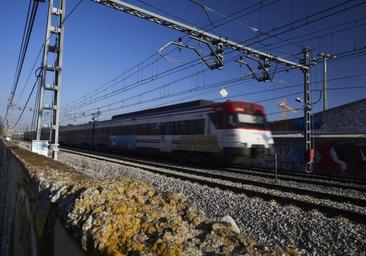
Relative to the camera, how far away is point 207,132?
601 inches

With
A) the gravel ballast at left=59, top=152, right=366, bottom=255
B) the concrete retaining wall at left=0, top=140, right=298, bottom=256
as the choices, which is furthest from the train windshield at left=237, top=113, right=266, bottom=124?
the concrete retaining wall at left=0, top=140, right=298, bottom=256

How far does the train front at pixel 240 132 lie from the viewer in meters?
14.3

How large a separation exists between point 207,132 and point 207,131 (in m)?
0.05

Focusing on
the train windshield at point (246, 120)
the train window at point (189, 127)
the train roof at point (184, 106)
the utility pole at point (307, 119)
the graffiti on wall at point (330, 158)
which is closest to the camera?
the train windshield at point (246, 120)

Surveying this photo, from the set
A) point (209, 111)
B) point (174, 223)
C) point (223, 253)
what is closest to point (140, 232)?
point (174, 223)

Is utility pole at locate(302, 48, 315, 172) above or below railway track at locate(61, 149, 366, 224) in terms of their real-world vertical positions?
above

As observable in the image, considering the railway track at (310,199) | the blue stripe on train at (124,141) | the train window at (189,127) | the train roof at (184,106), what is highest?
the train roof at (184,106)

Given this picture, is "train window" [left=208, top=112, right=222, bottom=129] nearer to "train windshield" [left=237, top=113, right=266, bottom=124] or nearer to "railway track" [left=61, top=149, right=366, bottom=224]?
"train windshield" [left=237, top=113, right=266, bottom=124]

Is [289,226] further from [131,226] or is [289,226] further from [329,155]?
[329,155]

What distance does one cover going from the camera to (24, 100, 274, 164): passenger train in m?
14.5

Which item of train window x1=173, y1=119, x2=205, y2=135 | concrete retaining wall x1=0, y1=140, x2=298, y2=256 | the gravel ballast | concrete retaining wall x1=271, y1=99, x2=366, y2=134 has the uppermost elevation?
concrete retaining wall x1=271, y1=99, x2=366, y2=134

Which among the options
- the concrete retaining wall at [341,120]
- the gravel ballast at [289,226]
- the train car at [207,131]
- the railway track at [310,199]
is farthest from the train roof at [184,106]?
the concrete retaining wall at [341,120]

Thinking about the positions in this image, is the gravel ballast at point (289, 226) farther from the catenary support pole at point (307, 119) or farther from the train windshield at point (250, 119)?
the catenary support pole at point (307, 119)

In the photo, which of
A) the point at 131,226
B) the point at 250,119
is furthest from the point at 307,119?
the point at 131,226
